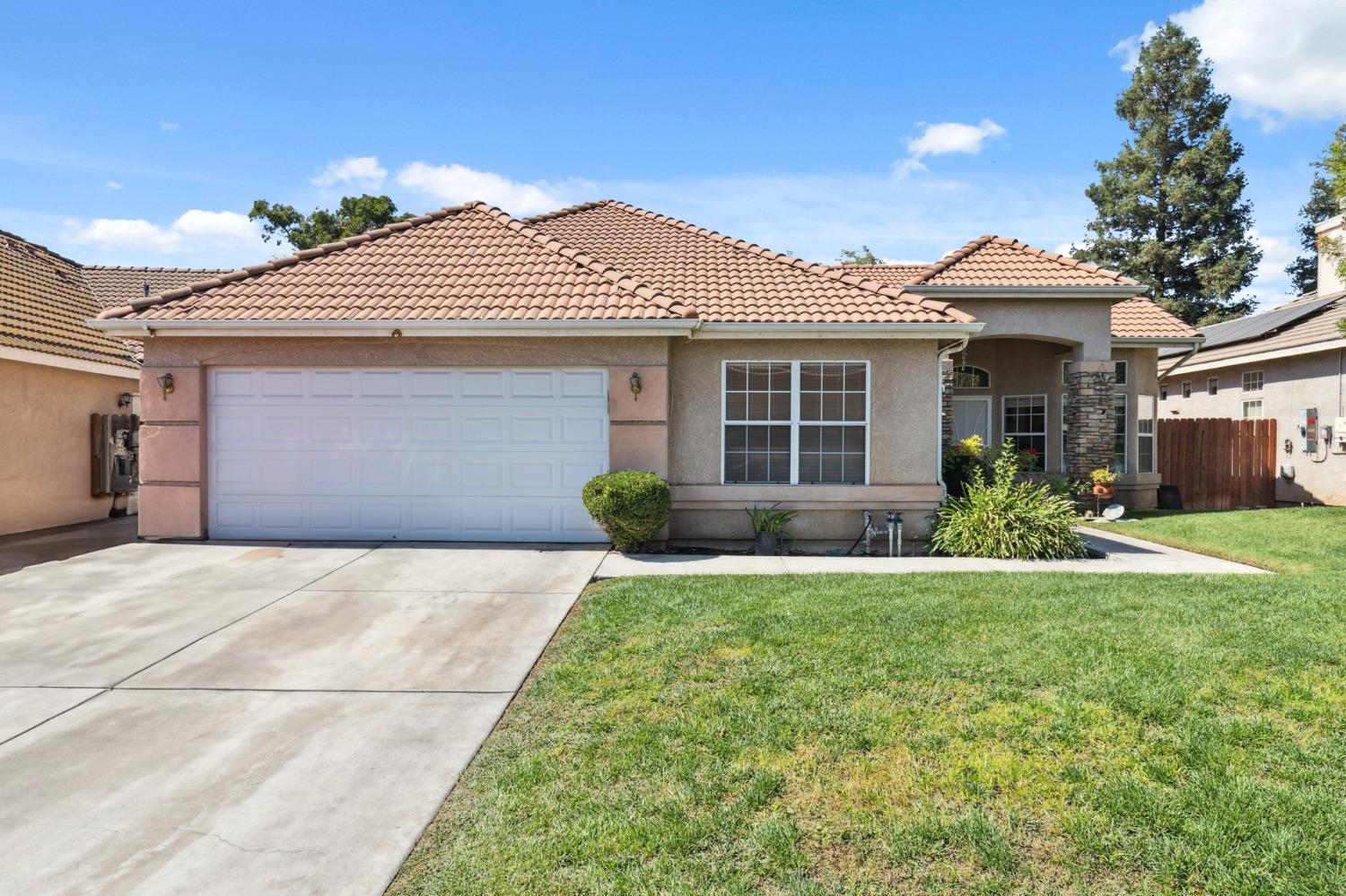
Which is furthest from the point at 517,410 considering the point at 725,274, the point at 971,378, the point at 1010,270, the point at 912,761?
the point at 971,378

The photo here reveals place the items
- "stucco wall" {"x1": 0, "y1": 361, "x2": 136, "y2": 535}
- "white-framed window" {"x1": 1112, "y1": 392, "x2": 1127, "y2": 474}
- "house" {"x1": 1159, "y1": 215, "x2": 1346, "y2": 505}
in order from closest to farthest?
"stucco wall" {"x1": 0, "y1": 361, "x2": 136, "y2": 535}
"house" {"x1": 1159, "y1": 215, "x2": 1346, "y2": 505}
"white-framed window" {"x1": 1112, "y1": 392, "x2": 1127, "y2": 474}

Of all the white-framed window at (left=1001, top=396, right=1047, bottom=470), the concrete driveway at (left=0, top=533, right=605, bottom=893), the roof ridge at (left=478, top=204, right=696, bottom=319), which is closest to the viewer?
the concrete driveway at (left=0, top=533, right=605, bottom=893)

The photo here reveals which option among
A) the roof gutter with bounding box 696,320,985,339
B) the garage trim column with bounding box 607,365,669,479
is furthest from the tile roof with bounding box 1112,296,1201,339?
the garage trim column with bounding box 607,365,669,479

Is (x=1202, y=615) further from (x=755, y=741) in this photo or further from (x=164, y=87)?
(x=164, y=87)

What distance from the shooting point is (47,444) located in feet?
38.2

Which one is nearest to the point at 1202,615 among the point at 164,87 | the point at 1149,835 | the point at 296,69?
the point at 1149,835

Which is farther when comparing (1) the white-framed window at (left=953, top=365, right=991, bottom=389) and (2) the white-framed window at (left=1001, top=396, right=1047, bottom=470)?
(1) the white-framed window at (left=953, top=365, right=991, bottom=389)

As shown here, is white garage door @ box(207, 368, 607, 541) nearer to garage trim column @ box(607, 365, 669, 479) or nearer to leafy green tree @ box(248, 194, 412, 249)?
garage trim column @ box(607, 365, 669, 479)

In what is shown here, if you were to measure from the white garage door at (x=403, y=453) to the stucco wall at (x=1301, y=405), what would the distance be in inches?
648

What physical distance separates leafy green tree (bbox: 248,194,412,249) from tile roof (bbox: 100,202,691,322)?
21.5 meters

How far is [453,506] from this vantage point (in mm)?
10383

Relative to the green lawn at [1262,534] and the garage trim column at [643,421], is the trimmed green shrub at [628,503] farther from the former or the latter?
the green lawn at [1262,534]

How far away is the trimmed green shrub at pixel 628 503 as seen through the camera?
9.18m

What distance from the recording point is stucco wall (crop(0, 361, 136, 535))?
10992 mm
